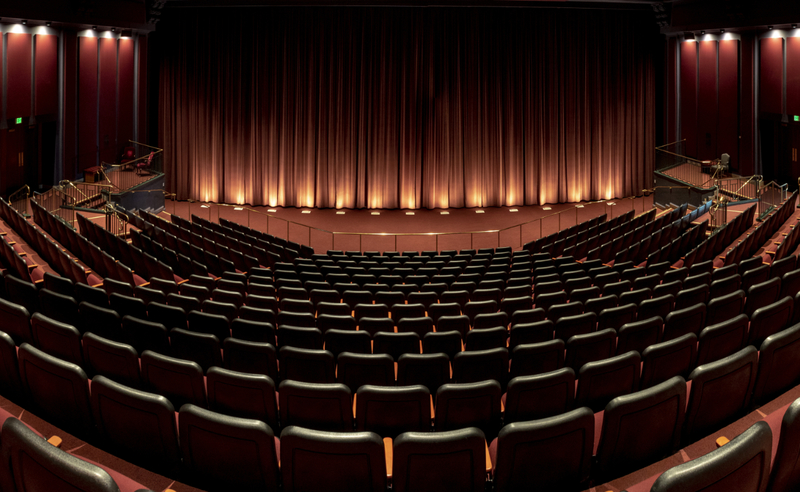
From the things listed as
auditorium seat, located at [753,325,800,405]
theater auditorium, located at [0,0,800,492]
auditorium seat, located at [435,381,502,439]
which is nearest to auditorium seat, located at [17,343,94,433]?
theater auditorium, located at [0,0,800,492]

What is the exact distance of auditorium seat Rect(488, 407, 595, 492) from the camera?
110 inches

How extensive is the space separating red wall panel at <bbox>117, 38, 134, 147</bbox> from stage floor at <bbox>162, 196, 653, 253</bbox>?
2.55 metres

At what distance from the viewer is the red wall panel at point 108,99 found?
725 inches

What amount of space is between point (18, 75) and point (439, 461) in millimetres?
16648

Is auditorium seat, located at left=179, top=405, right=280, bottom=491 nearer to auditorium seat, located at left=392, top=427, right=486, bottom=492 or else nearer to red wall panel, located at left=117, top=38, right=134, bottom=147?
auditorium seat, located at left=392, top=427, right=486, bottom=492

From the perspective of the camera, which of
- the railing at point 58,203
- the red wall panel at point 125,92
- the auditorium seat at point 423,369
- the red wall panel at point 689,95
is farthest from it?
the red wall panel at point 689,95

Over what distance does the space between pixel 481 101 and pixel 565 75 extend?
112 inches

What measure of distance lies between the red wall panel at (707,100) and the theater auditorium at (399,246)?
9 centimetres

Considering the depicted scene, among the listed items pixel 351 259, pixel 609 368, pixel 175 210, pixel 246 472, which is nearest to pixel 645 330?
pixel 609 368

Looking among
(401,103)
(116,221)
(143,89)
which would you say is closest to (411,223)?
(401,103)

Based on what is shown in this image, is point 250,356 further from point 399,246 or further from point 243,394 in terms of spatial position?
point 399,246

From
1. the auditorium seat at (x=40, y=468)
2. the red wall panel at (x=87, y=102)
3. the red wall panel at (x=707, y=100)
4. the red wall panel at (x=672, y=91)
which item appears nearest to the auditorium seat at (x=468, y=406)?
the auditorium seat at (x=40, y=468)

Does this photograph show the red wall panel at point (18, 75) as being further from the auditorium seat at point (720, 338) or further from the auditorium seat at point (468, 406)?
the auditorium seat at point (720, 338)

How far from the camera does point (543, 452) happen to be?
2.83 meters
